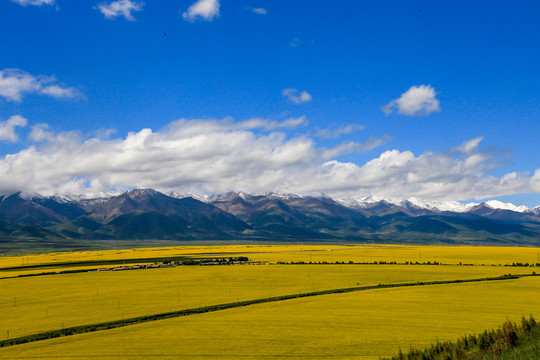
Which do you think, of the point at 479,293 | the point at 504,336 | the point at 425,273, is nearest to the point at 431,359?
the point at 504,336

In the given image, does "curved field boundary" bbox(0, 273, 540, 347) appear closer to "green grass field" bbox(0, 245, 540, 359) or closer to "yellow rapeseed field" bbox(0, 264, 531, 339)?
"green grass field" bbox(0, 245, 540, 359)

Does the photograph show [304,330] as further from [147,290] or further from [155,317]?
[147,290]

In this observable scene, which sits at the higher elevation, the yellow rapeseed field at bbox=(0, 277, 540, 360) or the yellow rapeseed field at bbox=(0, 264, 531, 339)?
the yellow rapeseed field at bbox=(0, 277, 540, 360)

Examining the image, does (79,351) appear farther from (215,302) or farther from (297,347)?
(215,302)

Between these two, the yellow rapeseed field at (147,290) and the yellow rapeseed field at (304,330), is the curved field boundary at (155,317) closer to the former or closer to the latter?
the yellow rapeseed field at (147,290)

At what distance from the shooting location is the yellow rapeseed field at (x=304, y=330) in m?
31.2

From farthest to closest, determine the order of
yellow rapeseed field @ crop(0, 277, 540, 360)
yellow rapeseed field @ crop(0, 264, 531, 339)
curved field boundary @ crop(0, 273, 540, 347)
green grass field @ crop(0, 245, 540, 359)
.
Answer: yellow rapeseed field @ crop(0, 264, 531, 339)
curved field boundary @ crop(0, 273, 540, 347)
green grass field @ crop(0, 245, 540, 359)
yellow rapeseed field @ crop(0, 277, 540, 360)

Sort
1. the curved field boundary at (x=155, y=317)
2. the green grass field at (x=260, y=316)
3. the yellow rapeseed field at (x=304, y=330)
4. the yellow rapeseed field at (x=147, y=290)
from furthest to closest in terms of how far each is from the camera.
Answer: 1. the yellow rapeseed field at (x=147, y=290)
2. the curved field boundary at (x=155, y=317)
3. the green grass field at (x=260, y=316)
4. the yellow rapeseed field at (x=304, y=330)

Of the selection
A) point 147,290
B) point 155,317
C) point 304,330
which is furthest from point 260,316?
point 147,290

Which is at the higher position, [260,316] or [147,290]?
[260,316]

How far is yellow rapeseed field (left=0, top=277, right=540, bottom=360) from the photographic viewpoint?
3117 cm

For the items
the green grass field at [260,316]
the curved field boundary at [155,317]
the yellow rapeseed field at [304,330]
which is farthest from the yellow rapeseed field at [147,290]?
the yellow rapeseed field at [304,330]

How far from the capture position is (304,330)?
36.9 m

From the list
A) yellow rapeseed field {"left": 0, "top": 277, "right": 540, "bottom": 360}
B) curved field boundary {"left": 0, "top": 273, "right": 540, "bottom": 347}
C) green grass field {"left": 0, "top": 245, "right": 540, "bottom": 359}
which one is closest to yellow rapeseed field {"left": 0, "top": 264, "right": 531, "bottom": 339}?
green grass field {"left": 0, "top": 245, "right": 540, "bottom": 359}
